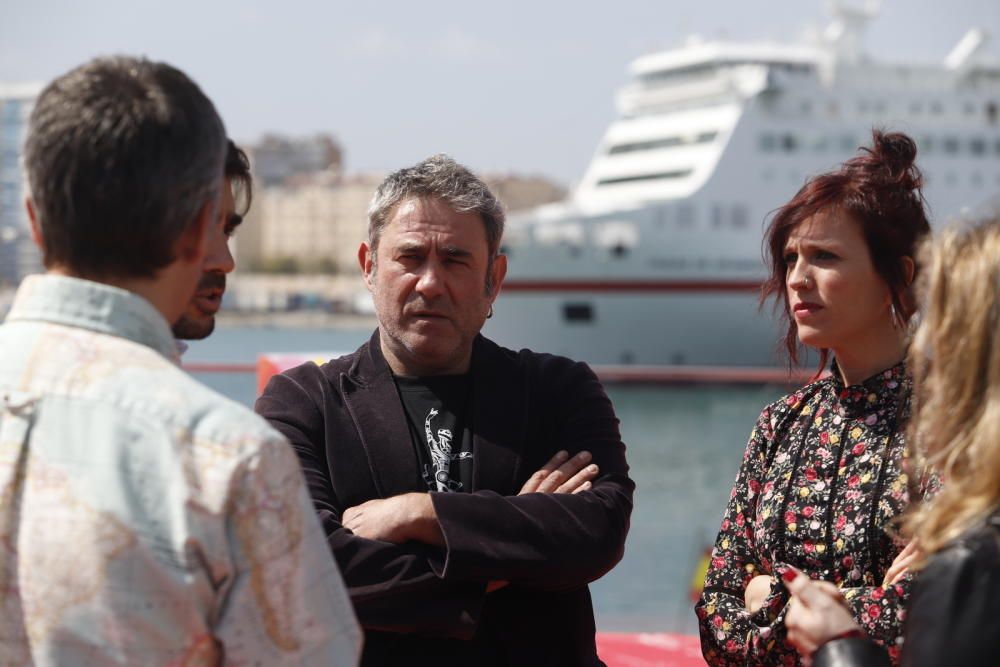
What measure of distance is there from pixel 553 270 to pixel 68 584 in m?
30.9

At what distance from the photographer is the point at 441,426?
2.35 metres

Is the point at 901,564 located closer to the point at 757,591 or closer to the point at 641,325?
the point at 757,591

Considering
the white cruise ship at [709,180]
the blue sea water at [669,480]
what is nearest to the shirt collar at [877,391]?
the blue sea water at [669,480]

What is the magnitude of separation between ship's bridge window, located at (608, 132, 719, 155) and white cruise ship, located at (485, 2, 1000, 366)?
0.04 meters

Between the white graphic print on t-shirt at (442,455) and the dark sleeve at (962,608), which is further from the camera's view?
the white graphic print on t-shirt at (442,455)

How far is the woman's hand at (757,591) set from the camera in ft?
7.09

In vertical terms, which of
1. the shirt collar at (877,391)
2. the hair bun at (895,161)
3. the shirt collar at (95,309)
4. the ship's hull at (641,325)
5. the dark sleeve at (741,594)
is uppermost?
the hair bun at (895,161)

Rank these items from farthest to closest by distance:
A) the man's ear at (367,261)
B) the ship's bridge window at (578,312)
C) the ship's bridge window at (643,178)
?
the ship's bridge window at (643,178) < the ship's bridge window at (578,312) < the man's ear at (367,261)

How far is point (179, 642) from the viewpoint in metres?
1.26

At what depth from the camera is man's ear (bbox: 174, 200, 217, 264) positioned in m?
1.33

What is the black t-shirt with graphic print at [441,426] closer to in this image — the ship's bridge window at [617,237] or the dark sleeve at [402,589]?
the dark sleeve at [402,589]

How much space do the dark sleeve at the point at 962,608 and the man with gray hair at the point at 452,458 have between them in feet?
2.98

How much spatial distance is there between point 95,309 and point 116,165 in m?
0.14

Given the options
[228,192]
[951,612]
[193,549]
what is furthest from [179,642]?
[228,192]
